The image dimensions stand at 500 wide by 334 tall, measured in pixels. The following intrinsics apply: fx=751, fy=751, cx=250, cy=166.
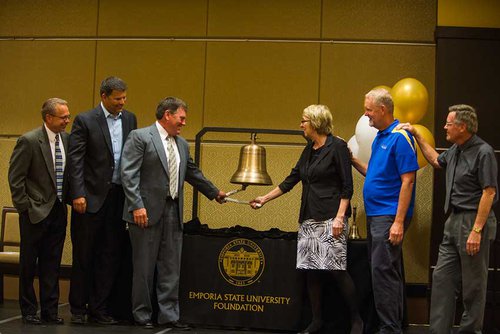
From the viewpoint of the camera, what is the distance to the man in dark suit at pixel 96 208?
4.95m

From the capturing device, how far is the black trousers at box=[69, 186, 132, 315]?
4953 millimetres

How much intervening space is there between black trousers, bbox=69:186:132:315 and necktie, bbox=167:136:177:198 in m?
0.37

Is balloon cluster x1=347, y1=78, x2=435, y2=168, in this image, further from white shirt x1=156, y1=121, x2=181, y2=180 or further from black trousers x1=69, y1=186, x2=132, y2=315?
black trousers x1=69, y1=186, x2=132, y2=315

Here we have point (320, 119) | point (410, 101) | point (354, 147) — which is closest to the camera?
point (320, 119)

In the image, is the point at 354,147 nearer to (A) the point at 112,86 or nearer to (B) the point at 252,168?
(B) the point at 252,168

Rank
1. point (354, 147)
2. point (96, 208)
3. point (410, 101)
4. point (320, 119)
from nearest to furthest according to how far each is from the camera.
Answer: point (320, 119), point (96, 208), point (410, 101), point (354, 147)

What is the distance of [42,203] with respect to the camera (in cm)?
491

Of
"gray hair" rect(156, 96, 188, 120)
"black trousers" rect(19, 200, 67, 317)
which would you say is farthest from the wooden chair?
"gray hair" rect(156, 96, 188, 120)

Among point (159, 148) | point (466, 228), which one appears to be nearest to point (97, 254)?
point (159, 148)

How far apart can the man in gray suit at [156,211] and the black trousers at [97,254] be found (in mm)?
181

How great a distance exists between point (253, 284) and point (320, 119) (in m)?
1.20

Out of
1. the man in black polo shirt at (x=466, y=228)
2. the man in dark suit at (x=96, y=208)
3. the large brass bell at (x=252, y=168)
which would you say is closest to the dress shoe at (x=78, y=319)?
the man in dark suit at (x=96, y=208)

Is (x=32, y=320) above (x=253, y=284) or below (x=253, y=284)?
below

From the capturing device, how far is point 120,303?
5.16 meters
